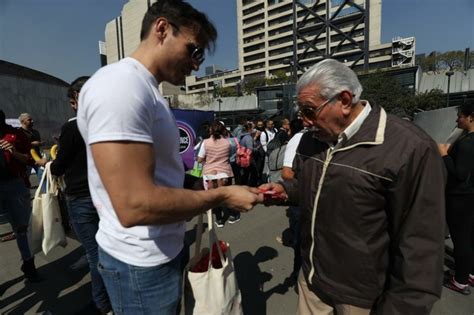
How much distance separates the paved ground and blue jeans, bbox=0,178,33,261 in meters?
0.43

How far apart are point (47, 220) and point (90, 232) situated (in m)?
0.72

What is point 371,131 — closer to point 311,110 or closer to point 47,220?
point 311,110

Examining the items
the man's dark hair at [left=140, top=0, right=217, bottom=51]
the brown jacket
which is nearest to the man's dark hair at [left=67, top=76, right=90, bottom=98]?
the man's dark hair at [left=140, top=0, right=217, bottom=51]

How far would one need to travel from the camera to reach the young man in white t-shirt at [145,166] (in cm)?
87

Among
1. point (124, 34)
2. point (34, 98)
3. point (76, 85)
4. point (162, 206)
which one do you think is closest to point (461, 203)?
point (162, 206)

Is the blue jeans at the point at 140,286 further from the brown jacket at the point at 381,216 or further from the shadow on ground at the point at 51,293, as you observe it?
the shadow on ground at the point at 51,293

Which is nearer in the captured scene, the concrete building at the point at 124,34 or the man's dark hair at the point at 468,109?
the man's dark hair at the point at 468,109

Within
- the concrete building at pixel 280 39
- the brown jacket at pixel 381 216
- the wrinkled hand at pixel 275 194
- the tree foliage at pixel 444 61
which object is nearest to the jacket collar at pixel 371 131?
the brown jacket at pixel 381 216

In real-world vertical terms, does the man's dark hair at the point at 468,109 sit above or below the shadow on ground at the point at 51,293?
above

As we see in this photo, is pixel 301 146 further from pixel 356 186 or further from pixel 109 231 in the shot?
pixel 109 231

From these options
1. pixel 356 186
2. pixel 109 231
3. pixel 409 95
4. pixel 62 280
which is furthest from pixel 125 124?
pixel 409 95

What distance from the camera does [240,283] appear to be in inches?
129

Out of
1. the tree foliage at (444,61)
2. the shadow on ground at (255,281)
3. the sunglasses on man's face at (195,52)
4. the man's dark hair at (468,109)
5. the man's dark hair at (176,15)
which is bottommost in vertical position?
the shadow on ground at (255,281)

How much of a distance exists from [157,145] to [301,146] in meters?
1.04
